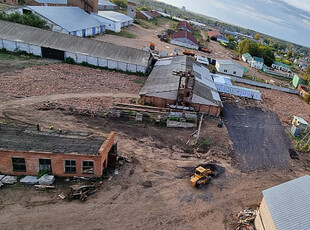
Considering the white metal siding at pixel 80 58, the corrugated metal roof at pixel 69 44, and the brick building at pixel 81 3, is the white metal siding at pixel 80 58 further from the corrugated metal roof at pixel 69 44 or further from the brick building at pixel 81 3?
the brick building at pixel 81 3

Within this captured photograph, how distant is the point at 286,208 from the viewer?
1496cm

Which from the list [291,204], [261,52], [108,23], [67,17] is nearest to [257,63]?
[261,52]

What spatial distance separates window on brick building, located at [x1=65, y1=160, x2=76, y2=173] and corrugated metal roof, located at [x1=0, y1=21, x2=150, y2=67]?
30700 millimetres

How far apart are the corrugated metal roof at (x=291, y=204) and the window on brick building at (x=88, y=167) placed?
42.9 feet

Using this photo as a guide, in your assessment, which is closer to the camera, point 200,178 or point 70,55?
point 200,178

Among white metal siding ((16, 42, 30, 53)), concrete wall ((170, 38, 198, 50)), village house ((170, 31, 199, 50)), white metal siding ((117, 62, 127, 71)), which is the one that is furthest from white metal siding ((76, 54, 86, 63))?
concrete wall ((170, 38, 198, 50))

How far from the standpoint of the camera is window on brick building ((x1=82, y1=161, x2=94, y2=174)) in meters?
19.7

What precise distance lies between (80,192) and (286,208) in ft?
46.4

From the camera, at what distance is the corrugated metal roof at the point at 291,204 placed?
45.8ft

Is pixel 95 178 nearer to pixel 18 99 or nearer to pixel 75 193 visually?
pixel 75 193

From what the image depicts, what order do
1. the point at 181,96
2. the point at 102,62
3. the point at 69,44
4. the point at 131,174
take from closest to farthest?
the point at 131,174 → the point at 181,96 → the point at 102,62 → the point at 69,44

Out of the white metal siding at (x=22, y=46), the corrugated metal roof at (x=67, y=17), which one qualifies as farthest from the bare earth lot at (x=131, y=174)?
the corrugated metal roof at (x=67, y=17)

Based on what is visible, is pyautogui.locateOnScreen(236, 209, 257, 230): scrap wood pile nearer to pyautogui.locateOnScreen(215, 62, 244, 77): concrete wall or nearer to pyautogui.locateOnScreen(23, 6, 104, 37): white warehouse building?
pyautogui.locateOnScreen(215, 62, 244, 77): concrete wall

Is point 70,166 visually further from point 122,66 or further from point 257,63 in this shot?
point 257,63
